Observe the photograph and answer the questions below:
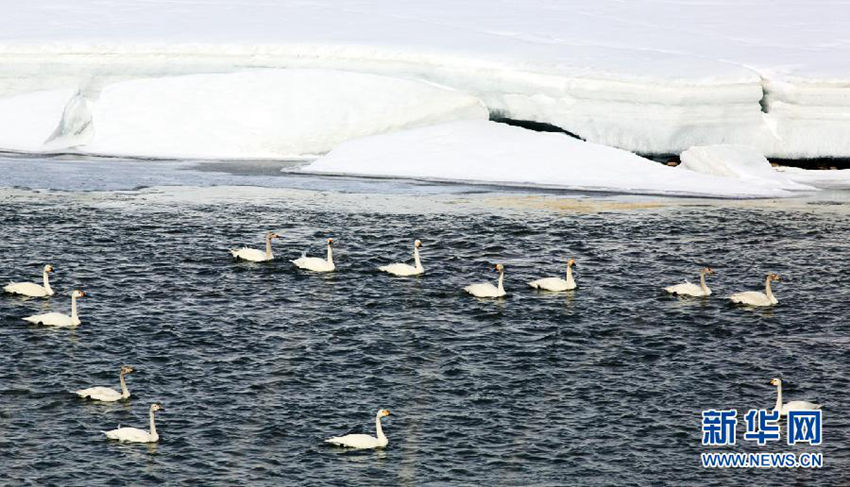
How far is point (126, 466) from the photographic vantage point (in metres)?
24.0

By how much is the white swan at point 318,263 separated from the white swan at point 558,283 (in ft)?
18.1

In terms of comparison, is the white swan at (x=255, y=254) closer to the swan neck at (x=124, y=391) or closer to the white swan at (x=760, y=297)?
the swan neck at (x=124, y=391)

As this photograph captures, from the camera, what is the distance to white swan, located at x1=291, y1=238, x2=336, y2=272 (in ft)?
125

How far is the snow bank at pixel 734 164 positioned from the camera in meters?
51.2

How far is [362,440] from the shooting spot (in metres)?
24.9

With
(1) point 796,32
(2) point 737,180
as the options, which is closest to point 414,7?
(1) point 796,32

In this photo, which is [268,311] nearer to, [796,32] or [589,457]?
[589,457]

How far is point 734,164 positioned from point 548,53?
370 inches

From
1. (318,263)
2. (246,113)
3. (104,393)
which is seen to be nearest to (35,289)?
(318,263)

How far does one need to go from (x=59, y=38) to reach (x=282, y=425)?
126 ft

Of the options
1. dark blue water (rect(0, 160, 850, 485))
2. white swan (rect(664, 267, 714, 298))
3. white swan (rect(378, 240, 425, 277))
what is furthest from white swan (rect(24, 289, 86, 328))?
white swan (rect(664, 267, 714, 298))

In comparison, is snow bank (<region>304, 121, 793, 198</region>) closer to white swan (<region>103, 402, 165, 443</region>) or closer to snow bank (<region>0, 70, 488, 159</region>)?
snow bank (<region>0, 70, 488, 159</region>)

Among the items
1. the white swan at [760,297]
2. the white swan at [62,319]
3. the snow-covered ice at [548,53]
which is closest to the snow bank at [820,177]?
the snow-covered ice at [548,53]

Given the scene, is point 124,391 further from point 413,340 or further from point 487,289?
point 487,289
